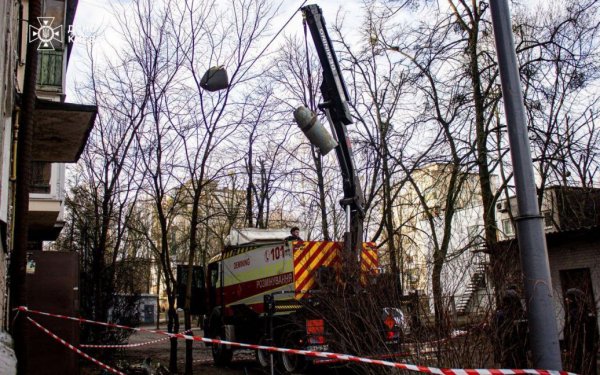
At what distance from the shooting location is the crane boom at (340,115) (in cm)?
1090

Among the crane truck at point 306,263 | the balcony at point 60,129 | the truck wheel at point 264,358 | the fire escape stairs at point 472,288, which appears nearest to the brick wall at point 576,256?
the crane truck at point 306,263

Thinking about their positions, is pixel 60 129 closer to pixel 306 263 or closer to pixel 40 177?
pixel 40 177

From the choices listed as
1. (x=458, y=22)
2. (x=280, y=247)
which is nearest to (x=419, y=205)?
(x=458, y=22)

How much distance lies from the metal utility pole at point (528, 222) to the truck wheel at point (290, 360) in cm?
742

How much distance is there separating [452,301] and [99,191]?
1400 centimetres

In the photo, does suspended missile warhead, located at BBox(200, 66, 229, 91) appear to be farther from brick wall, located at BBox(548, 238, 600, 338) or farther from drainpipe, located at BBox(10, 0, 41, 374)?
brick wall, located at BBox(548, 238, 600, 338)

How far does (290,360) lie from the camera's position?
37.8ft

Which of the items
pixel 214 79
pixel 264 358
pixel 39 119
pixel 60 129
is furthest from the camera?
pixel 264 358

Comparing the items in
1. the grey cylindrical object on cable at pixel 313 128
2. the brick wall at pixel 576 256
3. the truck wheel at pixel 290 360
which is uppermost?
the grey cylindrical object on cable at pixel 313 128

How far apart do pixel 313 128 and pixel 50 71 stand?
8.12m

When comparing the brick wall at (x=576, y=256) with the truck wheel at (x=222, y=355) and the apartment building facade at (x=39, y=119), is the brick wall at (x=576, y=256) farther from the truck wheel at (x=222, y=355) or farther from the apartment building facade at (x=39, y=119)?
the apartment building facade at (x=39, y=119)

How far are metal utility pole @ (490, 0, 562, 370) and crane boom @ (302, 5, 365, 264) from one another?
6.10 metres

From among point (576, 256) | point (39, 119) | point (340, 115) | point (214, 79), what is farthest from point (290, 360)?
point (576, 256)

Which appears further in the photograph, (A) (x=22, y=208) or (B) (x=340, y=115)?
(B) (x=340, y=115)
